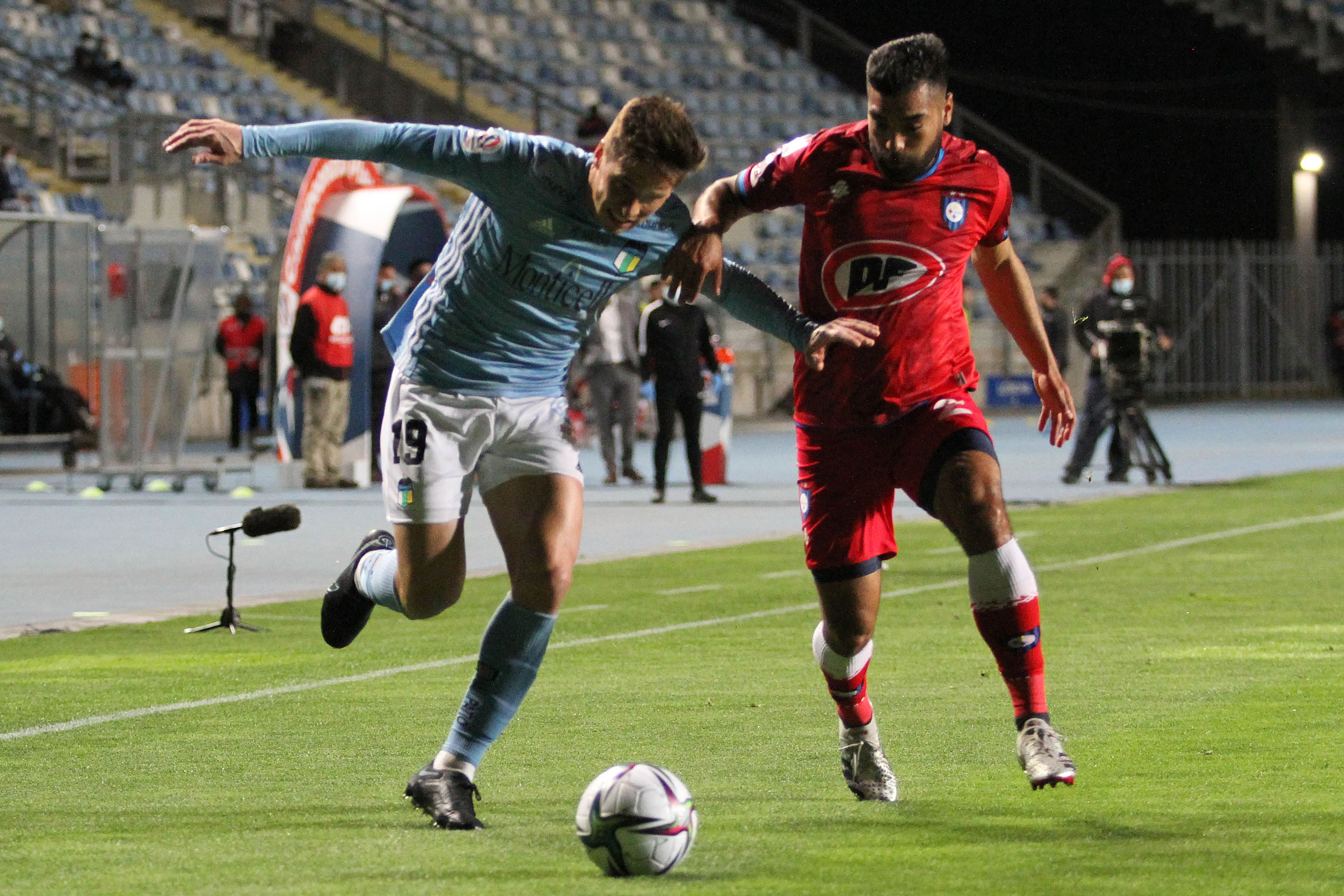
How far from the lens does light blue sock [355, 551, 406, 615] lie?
6223mm

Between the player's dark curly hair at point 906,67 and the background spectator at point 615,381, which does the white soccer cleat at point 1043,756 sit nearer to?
the player's dark curly hair at point 906,67

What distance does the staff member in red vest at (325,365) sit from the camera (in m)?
19.8

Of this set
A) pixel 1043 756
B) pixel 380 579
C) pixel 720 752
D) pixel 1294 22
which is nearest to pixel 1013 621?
pixel 1043 756

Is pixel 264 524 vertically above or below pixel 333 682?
above

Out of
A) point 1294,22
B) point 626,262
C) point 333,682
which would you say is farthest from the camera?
point 1294,22

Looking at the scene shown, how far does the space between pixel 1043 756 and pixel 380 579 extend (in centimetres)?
203

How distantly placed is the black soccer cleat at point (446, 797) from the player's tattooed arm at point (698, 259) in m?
1.44

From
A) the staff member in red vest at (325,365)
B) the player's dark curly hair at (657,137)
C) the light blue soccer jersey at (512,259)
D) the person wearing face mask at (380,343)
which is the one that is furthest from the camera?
the person wearing face mask at (380,343)

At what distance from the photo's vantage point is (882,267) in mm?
6020

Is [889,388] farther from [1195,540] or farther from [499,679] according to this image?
[1195,540]

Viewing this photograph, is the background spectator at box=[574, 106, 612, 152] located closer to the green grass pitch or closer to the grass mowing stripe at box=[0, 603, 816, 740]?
the green grass pitch

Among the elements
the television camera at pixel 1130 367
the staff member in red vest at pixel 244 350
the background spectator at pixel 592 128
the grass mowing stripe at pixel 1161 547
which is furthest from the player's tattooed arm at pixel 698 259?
the background spectator at pixel 592 128

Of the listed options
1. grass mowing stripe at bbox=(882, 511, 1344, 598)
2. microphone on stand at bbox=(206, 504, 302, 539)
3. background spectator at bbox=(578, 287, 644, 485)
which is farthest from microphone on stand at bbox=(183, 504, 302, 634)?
background spectator at bbox=(578, 287, 644, 485)

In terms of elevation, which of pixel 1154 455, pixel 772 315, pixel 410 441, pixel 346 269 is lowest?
pixel 1154 455
